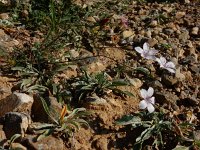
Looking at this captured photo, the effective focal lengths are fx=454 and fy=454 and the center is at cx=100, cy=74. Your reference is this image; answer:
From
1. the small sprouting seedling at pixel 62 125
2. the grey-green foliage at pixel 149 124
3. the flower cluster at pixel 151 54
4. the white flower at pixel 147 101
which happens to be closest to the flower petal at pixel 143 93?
the white flower at pixel 147 101

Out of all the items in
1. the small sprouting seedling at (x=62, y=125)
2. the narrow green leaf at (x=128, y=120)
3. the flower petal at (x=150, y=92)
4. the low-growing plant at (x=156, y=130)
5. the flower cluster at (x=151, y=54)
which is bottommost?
the low-growing plant at (x=156, y=130)

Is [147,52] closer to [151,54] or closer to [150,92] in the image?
[151,54]

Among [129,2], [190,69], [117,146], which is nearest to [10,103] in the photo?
[117,146]

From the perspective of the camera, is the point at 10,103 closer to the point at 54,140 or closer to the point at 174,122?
the point at 54,140

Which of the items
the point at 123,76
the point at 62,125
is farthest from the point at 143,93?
the point at 62,125

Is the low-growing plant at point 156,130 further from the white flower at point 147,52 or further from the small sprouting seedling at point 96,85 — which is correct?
the white flower at point 147,52

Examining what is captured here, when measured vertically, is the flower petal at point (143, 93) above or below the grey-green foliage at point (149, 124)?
above
